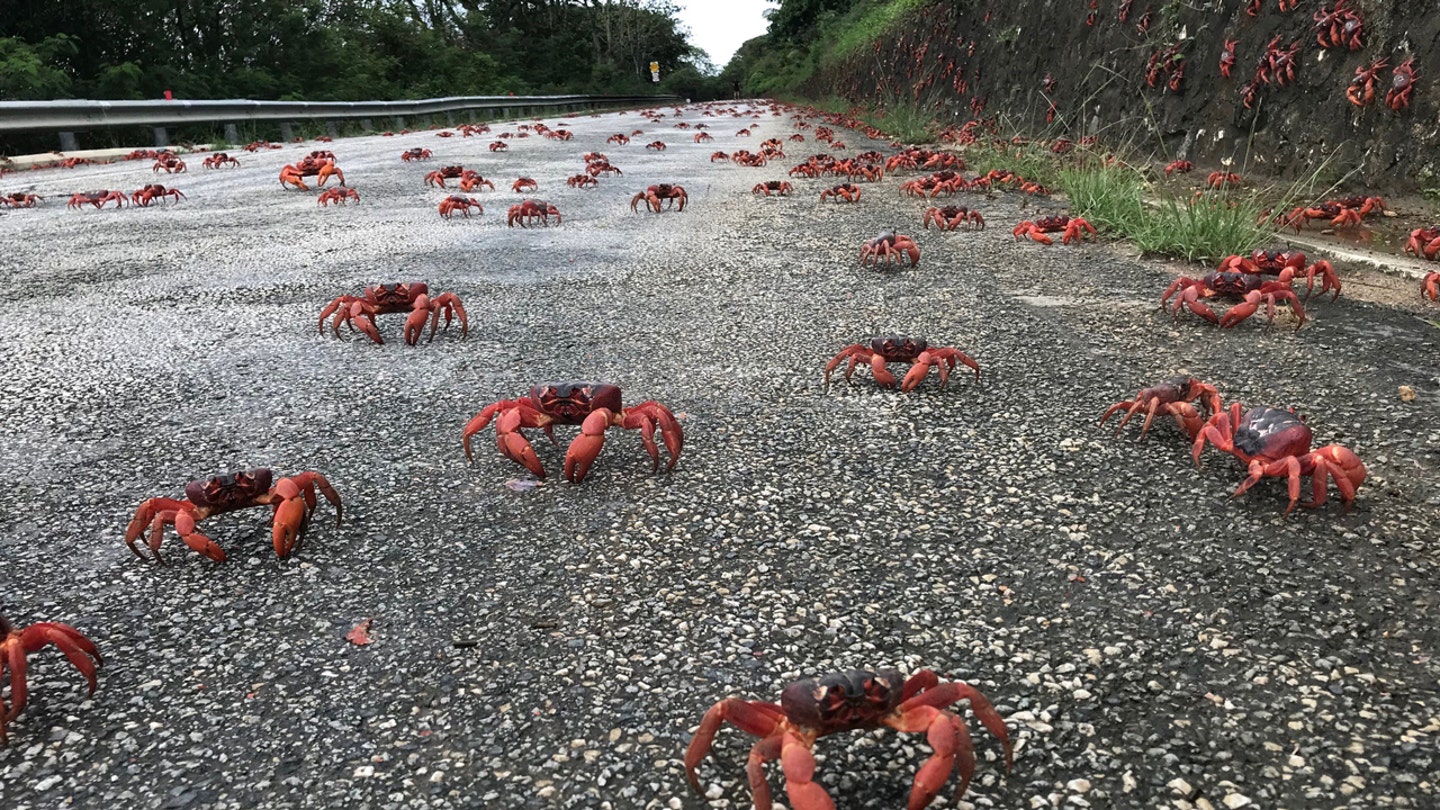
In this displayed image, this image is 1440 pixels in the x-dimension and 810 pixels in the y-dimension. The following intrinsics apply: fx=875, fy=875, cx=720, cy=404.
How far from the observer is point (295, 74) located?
30484mm

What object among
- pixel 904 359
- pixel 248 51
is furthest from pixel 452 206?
pixel 248 51

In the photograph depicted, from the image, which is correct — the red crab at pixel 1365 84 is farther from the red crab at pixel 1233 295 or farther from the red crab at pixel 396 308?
the red crab at pixel 396 308

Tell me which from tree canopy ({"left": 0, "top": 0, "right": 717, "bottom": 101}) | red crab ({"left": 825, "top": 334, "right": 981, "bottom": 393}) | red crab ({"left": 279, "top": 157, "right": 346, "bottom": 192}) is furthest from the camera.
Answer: tree canopy ({"left": 0, "top": 0, "right": 717, "bottom": 101})

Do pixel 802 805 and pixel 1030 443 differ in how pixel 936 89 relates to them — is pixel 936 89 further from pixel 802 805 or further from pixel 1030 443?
pixel 802 805

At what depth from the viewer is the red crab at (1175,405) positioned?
3039 mm

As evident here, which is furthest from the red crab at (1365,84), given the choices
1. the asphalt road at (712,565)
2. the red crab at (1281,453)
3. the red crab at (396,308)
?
the red crab at (396,308)

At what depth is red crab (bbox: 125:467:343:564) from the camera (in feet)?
7.97

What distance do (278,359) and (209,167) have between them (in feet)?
36.6

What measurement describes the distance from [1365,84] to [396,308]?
24.4 feet

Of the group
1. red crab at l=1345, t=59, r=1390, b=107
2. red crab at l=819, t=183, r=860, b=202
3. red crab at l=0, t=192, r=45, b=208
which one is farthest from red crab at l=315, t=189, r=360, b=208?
red crab at l=1345, t=59, r=1390, b=107

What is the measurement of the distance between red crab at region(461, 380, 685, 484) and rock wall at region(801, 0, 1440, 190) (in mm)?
5891

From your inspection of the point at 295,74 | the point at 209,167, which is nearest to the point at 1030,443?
the point at 209,167

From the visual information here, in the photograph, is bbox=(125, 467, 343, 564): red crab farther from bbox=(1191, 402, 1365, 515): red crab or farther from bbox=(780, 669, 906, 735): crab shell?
bbox=(1191, 402, 1365, 515): red crab

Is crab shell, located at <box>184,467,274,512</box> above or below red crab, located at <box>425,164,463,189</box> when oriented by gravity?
below
